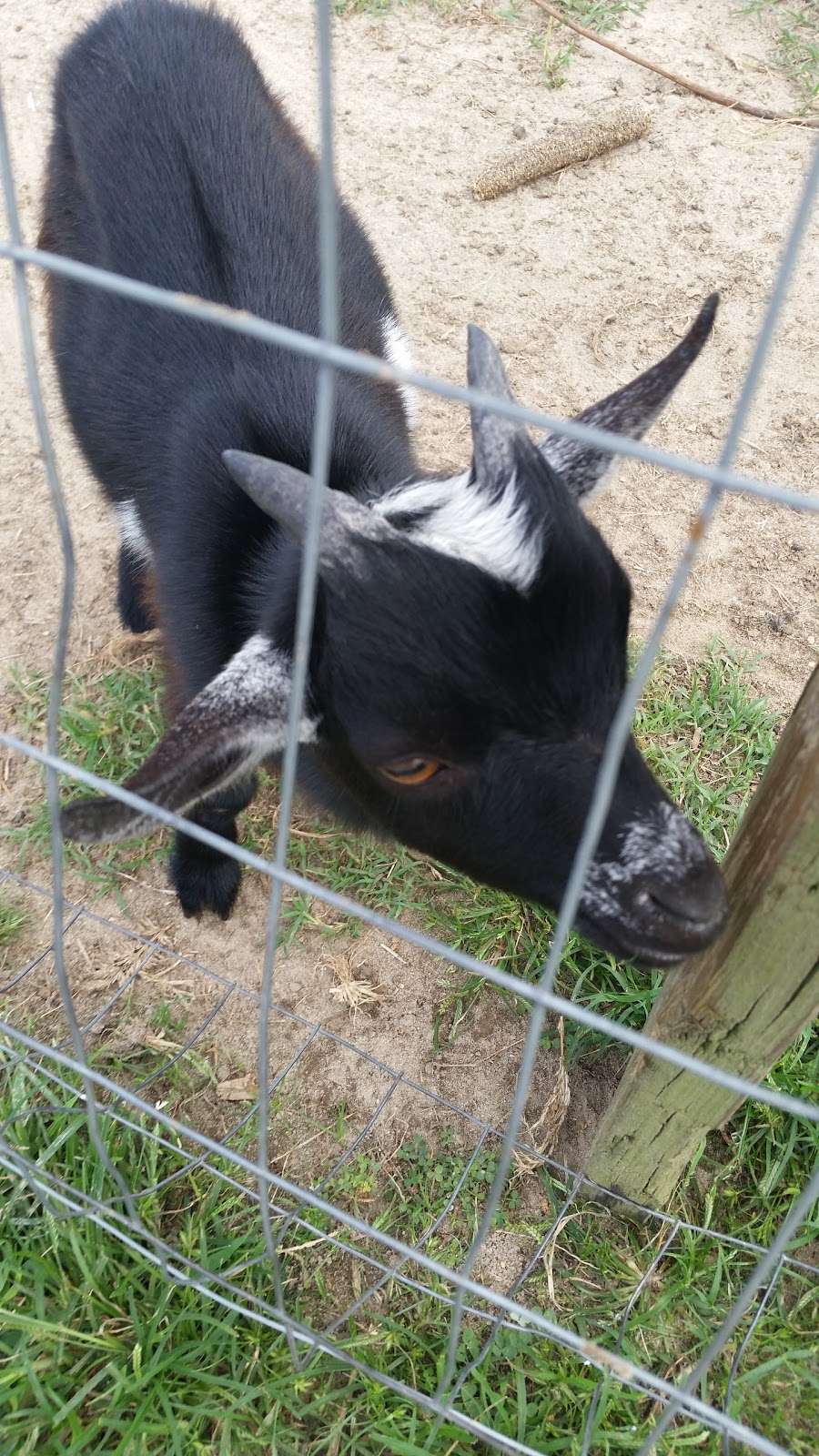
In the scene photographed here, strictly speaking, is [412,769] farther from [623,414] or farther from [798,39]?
[798,39]

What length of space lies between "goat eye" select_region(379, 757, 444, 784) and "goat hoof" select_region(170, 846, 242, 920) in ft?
3.85

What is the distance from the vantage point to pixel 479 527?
2086mm

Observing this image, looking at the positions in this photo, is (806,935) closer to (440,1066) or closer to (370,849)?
(440,1066)

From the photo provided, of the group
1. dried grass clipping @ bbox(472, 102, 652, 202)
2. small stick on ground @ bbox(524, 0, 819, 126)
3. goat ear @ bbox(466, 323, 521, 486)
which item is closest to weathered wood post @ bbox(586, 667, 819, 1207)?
goat ear @ bbox(466, 323, 521, 486)

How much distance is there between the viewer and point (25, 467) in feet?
14.2

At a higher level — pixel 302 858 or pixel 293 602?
pixel 293 602

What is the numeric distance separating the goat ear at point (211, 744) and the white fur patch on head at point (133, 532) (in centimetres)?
125

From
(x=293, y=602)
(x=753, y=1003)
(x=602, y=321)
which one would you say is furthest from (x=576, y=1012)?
(x=602, y=321)

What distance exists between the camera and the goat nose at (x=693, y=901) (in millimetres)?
1749

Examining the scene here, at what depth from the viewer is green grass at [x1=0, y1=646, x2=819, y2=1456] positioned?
2207 millimetres

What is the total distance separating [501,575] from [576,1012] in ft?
3.24

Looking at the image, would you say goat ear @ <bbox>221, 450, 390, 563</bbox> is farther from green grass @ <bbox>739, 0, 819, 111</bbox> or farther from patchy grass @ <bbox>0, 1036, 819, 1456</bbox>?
green grass @ <bbox>739, 0, 819, 111</bbox>

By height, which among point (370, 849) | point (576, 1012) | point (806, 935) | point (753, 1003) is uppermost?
point (576, 1012)

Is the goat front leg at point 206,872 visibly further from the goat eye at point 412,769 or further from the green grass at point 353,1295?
the goat eye at point 412,769
